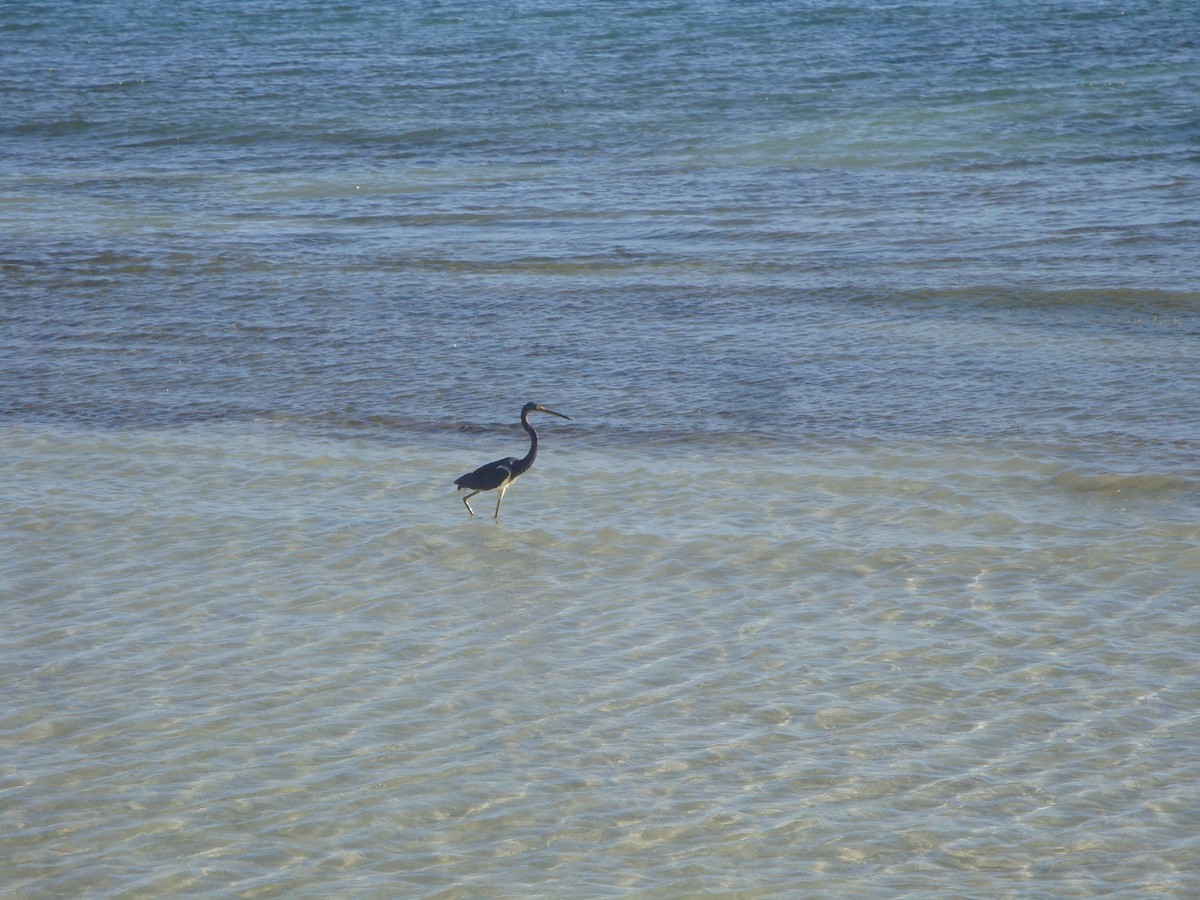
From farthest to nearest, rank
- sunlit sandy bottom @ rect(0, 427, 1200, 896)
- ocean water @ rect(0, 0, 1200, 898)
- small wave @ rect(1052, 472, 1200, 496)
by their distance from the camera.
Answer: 1. small wave @ rect(1052, 472, 1200, 496)
2. ocean water @ rect(0, 0, 1200, 898)
3. sunlit sandy bottom @ rect(0, 427, 1200, 896)

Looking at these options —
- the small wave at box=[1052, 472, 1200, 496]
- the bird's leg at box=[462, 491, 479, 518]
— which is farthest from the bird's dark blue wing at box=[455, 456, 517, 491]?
the small wave at box=[1052, 472, 1200, 496]

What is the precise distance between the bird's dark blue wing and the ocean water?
0.26 metres

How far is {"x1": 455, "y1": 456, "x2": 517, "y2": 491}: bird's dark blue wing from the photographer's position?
784 centimetres

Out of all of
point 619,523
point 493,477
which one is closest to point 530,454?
point 493,477

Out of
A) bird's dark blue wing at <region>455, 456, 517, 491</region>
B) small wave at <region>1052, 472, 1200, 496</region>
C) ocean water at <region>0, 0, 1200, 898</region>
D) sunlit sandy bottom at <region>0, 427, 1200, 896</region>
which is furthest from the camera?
small wave at <region>1052, 472, 1200, 496</region>

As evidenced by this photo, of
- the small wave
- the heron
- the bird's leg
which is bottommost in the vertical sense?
the small wave

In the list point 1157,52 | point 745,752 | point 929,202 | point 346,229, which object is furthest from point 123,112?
point 745,752

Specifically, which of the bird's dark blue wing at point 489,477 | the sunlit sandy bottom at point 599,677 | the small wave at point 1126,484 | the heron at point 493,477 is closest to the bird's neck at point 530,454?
the heron at point 493,477

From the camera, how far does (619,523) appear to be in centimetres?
780

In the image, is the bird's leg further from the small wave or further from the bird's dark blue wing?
the small wave

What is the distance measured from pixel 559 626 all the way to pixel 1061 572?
256 cm

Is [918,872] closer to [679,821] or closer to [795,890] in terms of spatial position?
[795,890]

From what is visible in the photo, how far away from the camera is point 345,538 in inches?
300

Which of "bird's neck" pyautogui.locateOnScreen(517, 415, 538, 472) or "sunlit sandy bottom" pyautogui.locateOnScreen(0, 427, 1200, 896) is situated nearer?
"sunlit sandy bottom" pyautogui.locateOnScreen(0, 427, 1200, 896)
